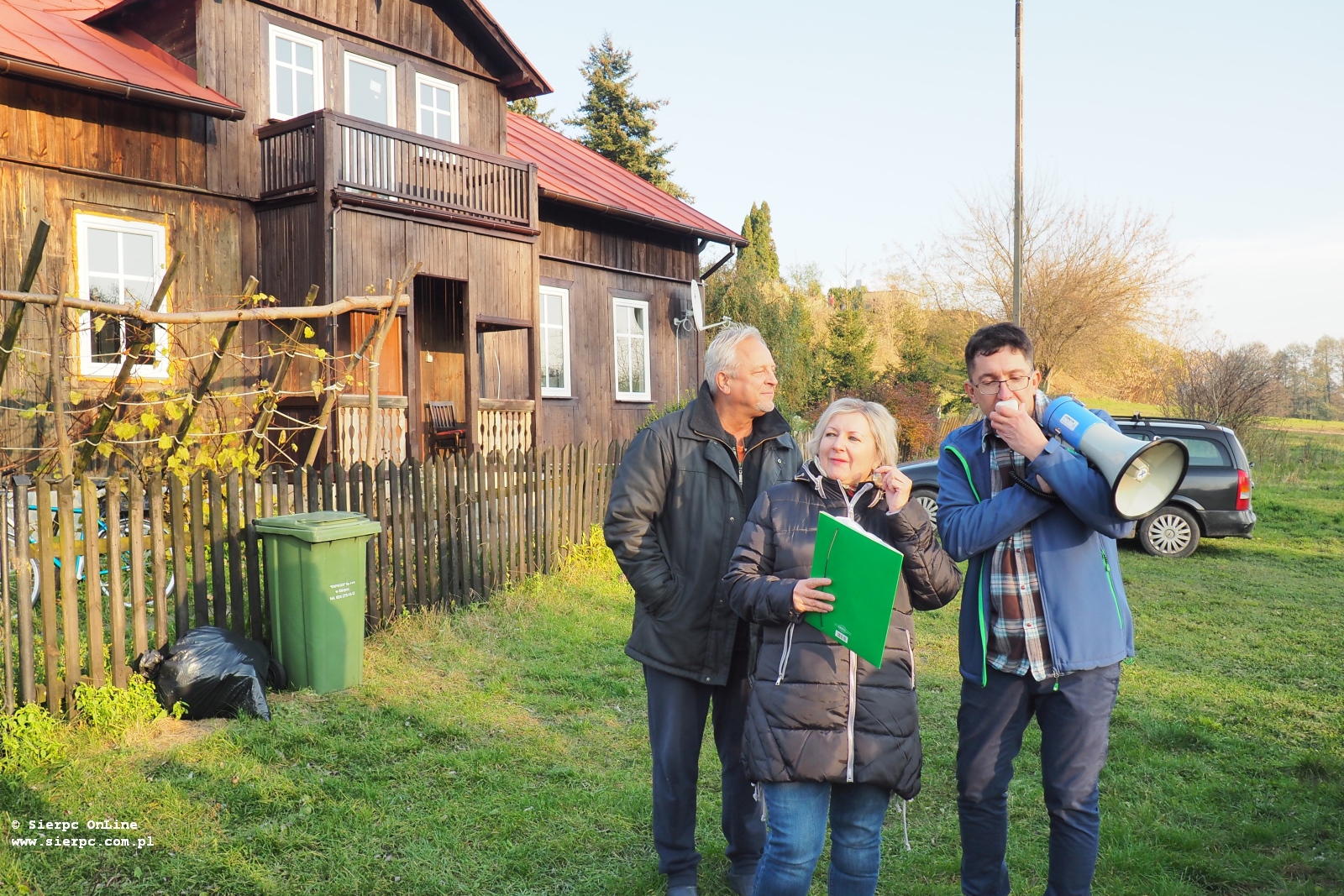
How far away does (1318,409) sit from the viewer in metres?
39.8

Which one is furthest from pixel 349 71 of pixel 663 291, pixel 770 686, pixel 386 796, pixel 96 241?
pixel 770 686

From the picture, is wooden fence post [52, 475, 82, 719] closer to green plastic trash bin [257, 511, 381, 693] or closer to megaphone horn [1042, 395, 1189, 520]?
green plastic trash bin [257, 511, 381, 693]

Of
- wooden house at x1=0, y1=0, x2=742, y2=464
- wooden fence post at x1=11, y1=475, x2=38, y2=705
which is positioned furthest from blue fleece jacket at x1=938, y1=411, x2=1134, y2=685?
wooden house at x1=0, y1=0, x2=742, y2=464

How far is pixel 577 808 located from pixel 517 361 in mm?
10953

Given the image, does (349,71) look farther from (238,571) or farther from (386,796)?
(386,796)

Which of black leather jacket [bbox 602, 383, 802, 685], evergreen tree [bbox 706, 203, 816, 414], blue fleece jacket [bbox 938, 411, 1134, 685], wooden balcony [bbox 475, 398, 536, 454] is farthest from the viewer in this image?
evergreen tree [bbox 706, 203, 816, 414]

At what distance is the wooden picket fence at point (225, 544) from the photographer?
4516mm

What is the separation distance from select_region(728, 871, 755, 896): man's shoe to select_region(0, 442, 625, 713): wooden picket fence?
11.0ft

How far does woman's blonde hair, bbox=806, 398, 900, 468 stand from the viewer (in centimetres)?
278

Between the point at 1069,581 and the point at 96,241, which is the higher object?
the point at 96,241

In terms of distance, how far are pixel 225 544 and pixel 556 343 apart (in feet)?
31.0

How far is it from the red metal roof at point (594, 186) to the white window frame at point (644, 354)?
1382mm

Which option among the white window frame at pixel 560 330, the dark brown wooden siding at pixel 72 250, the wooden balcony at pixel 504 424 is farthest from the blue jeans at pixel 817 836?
the white window frame at pixel 560 330

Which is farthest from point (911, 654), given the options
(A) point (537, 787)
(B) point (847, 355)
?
(B) point (847, 355)
